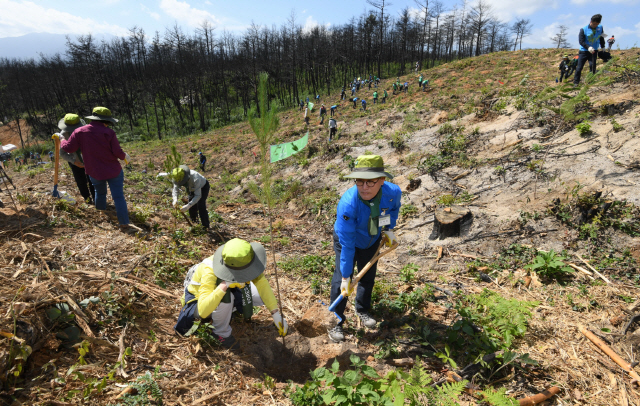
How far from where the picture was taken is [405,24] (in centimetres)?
4028

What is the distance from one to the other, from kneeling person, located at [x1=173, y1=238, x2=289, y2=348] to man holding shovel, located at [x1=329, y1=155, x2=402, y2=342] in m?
0.74

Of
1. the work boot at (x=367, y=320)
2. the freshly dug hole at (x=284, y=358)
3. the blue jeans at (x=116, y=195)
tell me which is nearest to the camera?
the freshly dug hole at (x=284, y=358)

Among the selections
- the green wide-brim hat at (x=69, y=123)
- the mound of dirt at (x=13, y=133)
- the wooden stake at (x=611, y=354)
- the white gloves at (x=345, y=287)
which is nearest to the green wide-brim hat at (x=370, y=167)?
the white gloves at (x=345, y=287)

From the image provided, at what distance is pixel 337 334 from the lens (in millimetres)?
3148

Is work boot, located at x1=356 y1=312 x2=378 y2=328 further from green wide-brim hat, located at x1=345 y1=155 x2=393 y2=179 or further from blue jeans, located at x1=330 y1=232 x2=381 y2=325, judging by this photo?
green wide-brim hat, located at x1=345 y1=155 x2=393 y2=179

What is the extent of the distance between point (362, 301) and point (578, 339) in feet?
6.88

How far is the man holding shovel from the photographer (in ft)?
8.99

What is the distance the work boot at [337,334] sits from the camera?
10.3 feet

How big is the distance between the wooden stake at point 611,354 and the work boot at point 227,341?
11.3 feet

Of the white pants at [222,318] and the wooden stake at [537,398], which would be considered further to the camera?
Answer: the white pants at [222,318]

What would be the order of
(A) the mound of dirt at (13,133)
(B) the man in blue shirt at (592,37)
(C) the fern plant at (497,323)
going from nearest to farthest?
(C) the fern plant at (497,323) < (B) the man in blue shirt at (592,37) < (A) the mound of dirt at (13,133)

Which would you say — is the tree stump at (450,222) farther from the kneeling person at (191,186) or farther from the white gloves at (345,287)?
the kneeling person at (191,186)

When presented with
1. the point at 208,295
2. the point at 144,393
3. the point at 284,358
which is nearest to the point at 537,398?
the point at 284,358

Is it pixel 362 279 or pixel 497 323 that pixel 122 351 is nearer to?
pixel 362 279
